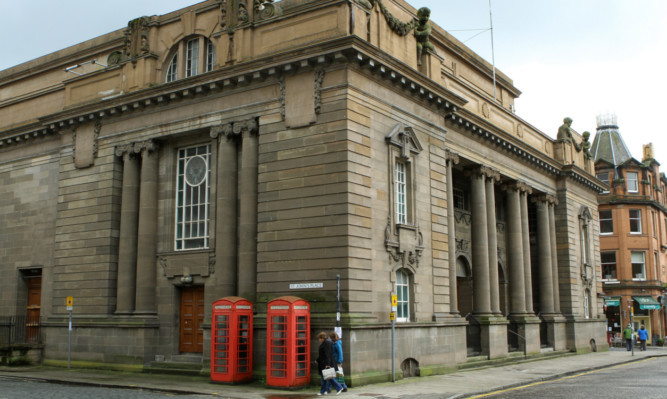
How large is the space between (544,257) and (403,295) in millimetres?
17337

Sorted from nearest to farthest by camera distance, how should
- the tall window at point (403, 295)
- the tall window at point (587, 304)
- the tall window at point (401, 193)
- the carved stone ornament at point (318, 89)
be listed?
the carved stone ornament at point (318, 89) → the tall window at point (403, 295) → the tall window at point (401, 193) → the tall window at point (587, 304)

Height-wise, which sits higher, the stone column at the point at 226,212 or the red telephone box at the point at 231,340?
the stone column at the point at 226,212

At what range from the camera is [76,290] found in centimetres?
2675

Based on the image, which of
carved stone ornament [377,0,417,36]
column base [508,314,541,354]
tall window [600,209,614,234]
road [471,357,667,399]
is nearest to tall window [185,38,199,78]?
carved stone ornament [377,0,417,36]

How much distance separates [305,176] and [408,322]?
6299 millimetres

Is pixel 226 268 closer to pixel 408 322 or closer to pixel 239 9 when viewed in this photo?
pixel 408 322

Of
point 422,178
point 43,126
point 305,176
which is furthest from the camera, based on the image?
point 43,126

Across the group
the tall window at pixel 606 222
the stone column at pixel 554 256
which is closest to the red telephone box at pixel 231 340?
the stone column at pixel 554 256

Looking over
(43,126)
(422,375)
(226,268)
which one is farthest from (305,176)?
(43,126)

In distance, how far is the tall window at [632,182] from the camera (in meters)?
59.6

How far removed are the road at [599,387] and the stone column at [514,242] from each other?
8388 mm

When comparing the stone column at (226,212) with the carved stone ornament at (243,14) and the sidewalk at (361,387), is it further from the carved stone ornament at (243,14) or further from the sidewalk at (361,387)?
the carved stone ornament at (243,14)

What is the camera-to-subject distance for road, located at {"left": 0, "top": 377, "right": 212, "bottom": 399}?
17.0 m

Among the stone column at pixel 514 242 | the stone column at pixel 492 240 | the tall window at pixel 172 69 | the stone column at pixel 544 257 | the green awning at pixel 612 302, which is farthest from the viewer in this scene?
the green awning at pixel 612 302
